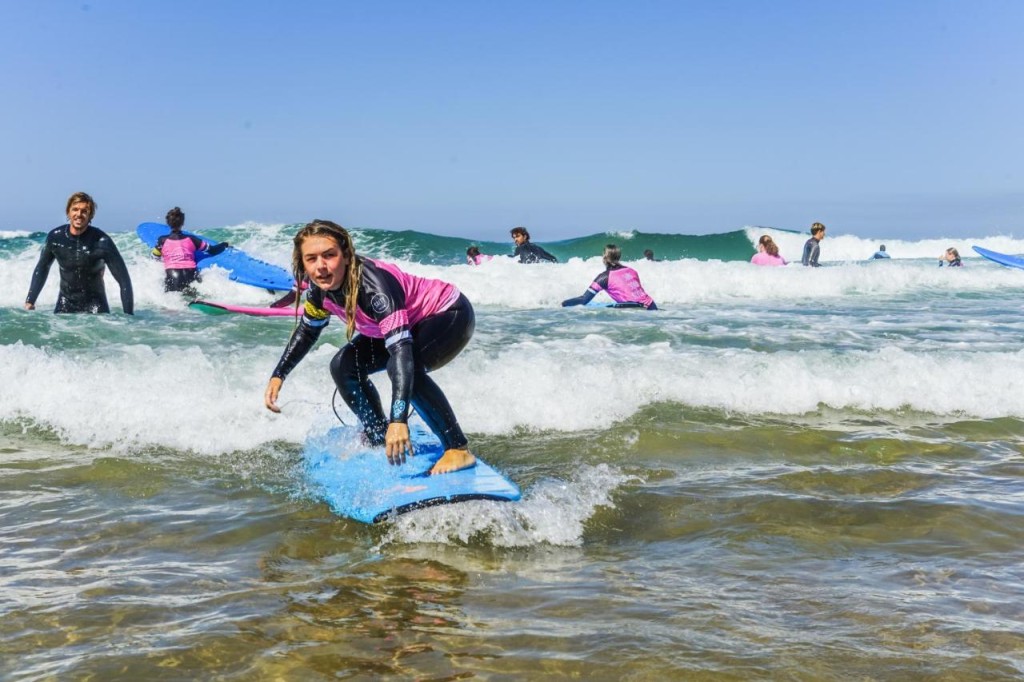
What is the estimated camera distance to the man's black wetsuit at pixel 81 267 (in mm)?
8430

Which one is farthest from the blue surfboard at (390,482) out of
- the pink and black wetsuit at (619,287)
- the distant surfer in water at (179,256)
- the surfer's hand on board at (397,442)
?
the distant surfer in water at (179,256)

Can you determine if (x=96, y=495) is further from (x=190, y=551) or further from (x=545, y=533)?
(x=545, y=533)

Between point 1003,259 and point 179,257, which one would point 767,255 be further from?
point 179,257

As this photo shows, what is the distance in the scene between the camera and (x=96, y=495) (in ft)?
16.0

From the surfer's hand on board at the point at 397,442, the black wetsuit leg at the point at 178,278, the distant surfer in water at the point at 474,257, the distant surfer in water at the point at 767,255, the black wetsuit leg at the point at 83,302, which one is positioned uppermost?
the distant surfer in water at the point at 767,255

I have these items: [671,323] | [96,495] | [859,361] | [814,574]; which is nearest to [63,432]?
[96,495]

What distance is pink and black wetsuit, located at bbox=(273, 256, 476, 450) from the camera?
4066mm

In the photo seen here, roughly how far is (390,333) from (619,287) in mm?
9013

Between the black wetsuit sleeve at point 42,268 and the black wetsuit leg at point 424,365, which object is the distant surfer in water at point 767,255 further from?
the black wetsuit leg at point 424,365

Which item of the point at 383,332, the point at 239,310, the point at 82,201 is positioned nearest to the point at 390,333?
the point at 383,332

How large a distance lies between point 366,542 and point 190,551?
0.77 m

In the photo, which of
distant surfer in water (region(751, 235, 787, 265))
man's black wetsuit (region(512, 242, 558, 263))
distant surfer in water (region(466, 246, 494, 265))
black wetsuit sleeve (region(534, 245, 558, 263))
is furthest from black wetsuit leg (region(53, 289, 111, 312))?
distant surfer in water (region(751, 235, 787, 265))

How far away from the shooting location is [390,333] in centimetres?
403

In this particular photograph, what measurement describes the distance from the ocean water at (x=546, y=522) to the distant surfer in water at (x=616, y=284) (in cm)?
250
